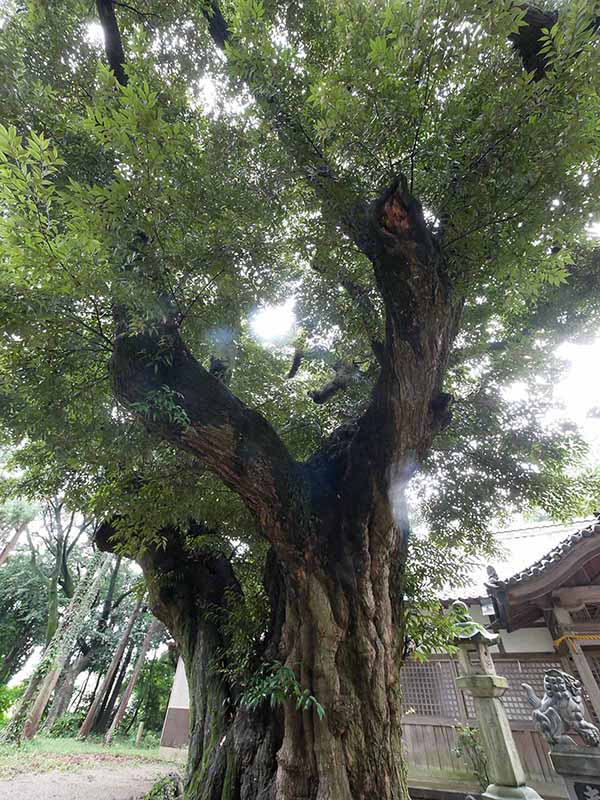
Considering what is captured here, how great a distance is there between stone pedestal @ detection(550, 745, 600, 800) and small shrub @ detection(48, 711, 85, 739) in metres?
16.9

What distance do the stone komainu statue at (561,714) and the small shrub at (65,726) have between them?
16805 millimetres

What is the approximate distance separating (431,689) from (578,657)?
2.56 metres

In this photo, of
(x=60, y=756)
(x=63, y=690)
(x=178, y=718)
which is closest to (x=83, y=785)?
(x=60, y=756)

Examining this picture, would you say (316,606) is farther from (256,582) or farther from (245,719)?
(256,582)

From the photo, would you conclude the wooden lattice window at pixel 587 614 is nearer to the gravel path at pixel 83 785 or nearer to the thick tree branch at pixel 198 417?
the thick tree branch at pixel 198 417

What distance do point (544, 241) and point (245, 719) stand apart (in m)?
4.52

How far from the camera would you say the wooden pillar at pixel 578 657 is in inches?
203

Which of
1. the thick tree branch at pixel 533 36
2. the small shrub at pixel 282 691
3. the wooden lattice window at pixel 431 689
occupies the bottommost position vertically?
the small shrub at pixel 282 691

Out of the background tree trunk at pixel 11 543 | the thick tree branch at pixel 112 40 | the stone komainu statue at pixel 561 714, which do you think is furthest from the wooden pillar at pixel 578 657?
the background tree trunk at pixel 11 543

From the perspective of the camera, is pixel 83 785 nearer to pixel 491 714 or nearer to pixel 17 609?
pixel 491 714

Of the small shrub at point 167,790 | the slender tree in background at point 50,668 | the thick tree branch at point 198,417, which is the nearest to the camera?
the thick tree branch at point 198,417

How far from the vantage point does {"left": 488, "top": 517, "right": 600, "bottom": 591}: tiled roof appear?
5281mm

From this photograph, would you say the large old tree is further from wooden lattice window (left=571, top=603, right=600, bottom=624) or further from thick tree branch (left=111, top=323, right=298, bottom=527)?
wooden lattice window (left=571, top=603, right=600, bottom=624)

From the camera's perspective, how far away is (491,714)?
4.12 m
